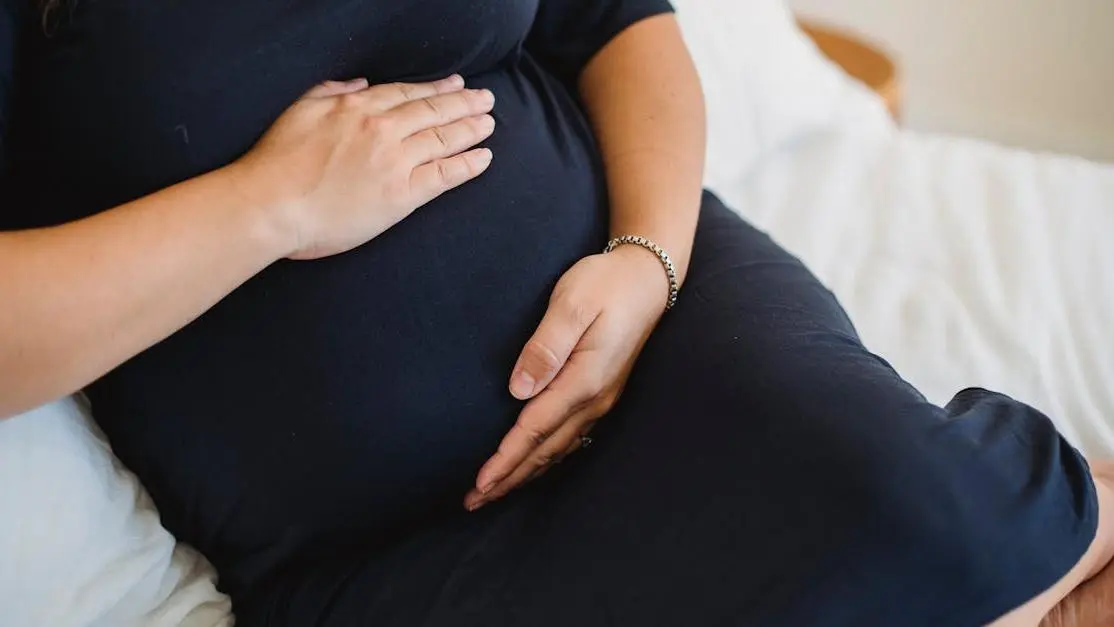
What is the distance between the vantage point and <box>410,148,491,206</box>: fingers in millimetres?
702

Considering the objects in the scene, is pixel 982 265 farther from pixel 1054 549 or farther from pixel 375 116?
pixel 375 116

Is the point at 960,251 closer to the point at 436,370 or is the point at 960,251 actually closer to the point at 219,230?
the point at 436,370

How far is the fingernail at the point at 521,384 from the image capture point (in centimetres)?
71

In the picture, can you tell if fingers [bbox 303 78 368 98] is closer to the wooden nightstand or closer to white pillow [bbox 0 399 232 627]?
white pillow [bbox 0 399 232 627]

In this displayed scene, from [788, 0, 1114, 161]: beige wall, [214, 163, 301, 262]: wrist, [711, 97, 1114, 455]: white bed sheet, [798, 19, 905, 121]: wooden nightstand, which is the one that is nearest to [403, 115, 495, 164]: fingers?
[214, 163, 301, 262]: wrist

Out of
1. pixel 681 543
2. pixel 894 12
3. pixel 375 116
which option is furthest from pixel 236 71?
pixel 894 12

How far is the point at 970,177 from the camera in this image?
1190mm

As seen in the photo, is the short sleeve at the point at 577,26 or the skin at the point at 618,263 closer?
the skin at the point at 618,263

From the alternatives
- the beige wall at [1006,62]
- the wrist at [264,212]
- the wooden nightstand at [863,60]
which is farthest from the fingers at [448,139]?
the beige wall at [1006,62]

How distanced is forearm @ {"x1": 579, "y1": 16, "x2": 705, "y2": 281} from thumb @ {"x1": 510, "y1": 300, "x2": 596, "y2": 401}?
0.38ft

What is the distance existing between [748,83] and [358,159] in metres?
0.65

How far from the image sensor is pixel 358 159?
69 centimetres

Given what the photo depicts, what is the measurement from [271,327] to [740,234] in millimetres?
411

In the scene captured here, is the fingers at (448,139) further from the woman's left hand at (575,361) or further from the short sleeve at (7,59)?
the short sleeve at (7,59)
